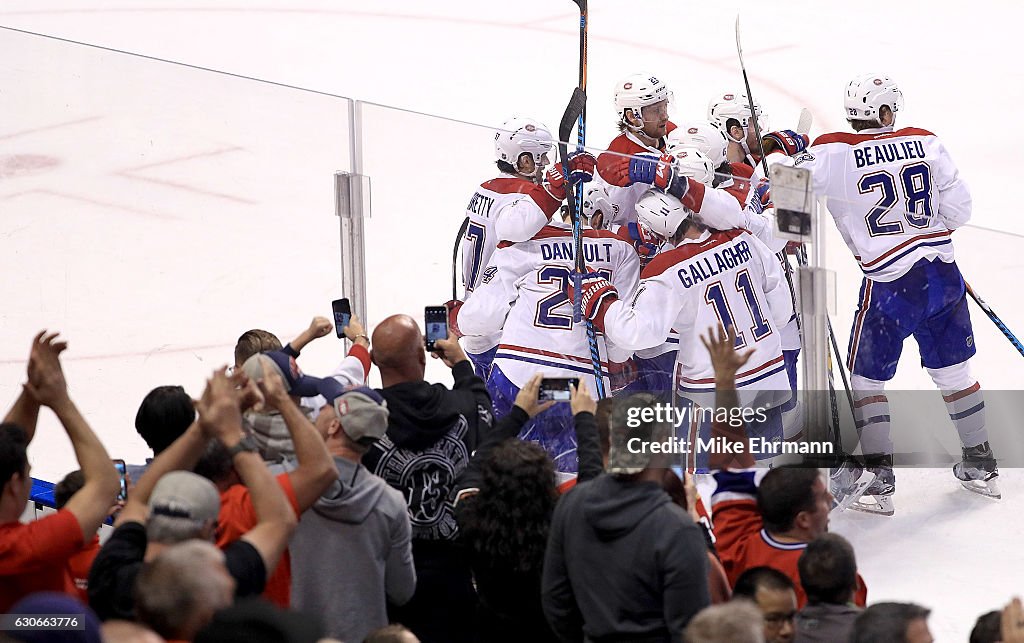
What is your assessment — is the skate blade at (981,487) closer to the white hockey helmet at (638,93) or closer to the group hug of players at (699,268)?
the group hug of players at (699,268)

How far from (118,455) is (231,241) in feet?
2.56

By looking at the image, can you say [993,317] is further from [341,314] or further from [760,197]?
[341,314]

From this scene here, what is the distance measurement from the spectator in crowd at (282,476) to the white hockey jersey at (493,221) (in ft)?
5.91

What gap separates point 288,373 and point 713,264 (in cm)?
145

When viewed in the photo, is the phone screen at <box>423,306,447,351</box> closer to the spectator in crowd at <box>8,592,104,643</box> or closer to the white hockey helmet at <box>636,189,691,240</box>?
the white hockey helmet at <box>636,189,691,240</box>

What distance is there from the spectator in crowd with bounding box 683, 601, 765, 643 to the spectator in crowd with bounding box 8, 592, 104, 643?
33.3 inches

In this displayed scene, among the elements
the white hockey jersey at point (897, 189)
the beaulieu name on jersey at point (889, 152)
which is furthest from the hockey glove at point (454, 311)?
the beaulieu name on jersey at point (889, 152)

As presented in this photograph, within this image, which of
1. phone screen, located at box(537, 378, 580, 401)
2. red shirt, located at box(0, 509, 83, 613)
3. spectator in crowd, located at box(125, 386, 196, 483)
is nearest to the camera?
red shirt, located at box(0, 509, 83, 613)

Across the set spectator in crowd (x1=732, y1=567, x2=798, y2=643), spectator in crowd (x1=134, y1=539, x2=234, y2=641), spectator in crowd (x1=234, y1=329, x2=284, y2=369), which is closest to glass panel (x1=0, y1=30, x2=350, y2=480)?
spectator in crowd (x1=234, y1=329, x2=284, y2=369)

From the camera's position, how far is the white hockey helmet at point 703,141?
15.3 feet

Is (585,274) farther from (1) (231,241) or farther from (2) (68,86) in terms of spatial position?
(2) (68,86)

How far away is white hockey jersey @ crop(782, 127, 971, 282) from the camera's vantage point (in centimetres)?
423

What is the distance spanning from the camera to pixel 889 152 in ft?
14.8

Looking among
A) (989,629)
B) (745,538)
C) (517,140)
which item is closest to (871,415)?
(745,538)
